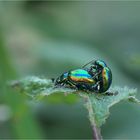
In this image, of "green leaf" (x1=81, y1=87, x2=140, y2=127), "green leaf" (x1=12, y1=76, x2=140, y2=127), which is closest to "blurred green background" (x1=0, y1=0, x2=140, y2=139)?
"green leaf" (x1=12, y1=76, x2=140, y2=127)

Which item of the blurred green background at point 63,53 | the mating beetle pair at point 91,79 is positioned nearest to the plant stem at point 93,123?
the mating beetle pair at point 91,79

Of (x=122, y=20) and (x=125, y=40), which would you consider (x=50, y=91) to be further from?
(x=122, y=20)

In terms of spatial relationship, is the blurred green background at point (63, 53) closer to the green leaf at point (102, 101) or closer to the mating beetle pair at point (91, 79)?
the mating beetle pair at point (91, 79)

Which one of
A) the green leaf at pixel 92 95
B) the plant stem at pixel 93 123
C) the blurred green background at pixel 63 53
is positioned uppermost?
the blurred green background at pixel 63 53

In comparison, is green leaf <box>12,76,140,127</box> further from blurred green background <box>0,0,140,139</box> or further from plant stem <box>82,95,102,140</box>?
blurred green background <box>0,0,140,139</box>

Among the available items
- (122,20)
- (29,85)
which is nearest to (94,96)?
(29,85)

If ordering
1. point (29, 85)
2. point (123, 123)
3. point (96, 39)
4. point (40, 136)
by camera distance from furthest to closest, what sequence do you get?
1. point (96, 39)
2. point (123, 123)
3. point (40, 136)
4. point (29, 85)
